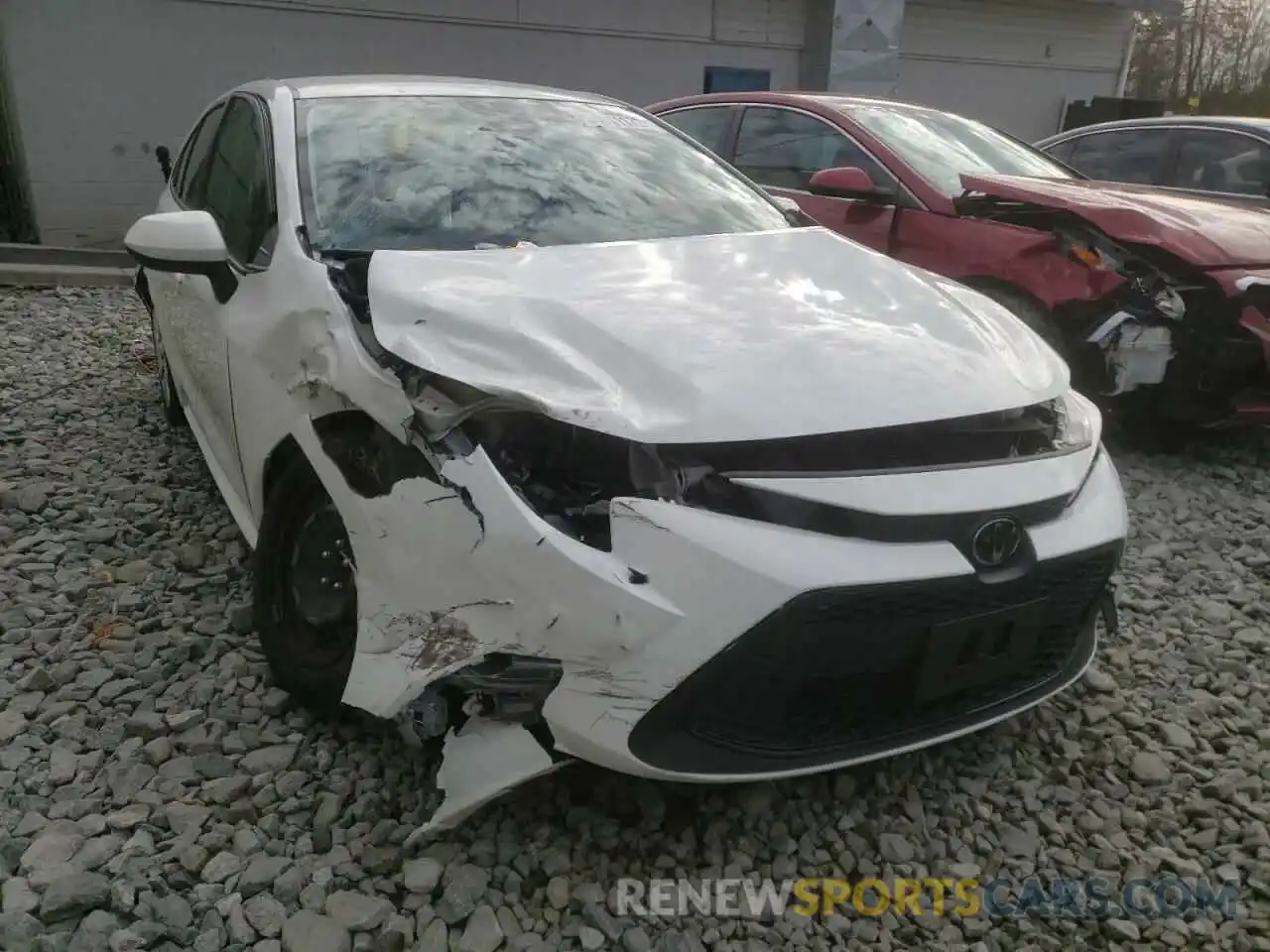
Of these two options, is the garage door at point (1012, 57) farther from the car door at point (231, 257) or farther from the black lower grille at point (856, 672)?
the black lower grille at point (856, 672)

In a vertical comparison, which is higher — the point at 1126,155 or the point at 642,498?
the point at 642,498

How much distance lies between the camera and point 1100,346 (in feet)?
13.9

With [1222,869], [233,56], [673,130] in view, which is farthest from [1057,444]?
[233,56]

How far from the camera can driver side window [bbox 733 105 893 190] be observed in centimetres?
518

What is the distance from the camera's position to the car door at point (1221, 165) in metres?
6.13

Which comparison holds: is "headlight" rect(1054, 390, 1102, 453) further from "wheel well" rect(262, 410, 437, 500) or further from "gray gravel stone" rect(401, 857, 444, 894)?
"gray gravel stone" rect(401, 857, 444, 894)

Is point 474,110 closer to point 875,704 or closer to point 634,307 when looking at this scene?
point 634,307

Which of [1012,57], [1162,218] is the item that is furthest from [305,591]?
[1012,57]

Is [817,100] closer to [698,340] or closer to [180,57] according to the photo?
[698,340]

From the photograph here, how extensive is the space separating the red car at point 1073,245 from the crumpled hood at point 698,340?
6.13ft

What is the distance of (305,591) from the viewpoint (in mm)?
2463

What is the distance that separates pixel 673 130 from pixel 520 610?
2343mm

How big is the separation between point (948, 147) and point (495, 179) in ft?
10.7

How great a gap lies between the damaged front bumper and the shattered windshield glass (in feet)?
3.00
